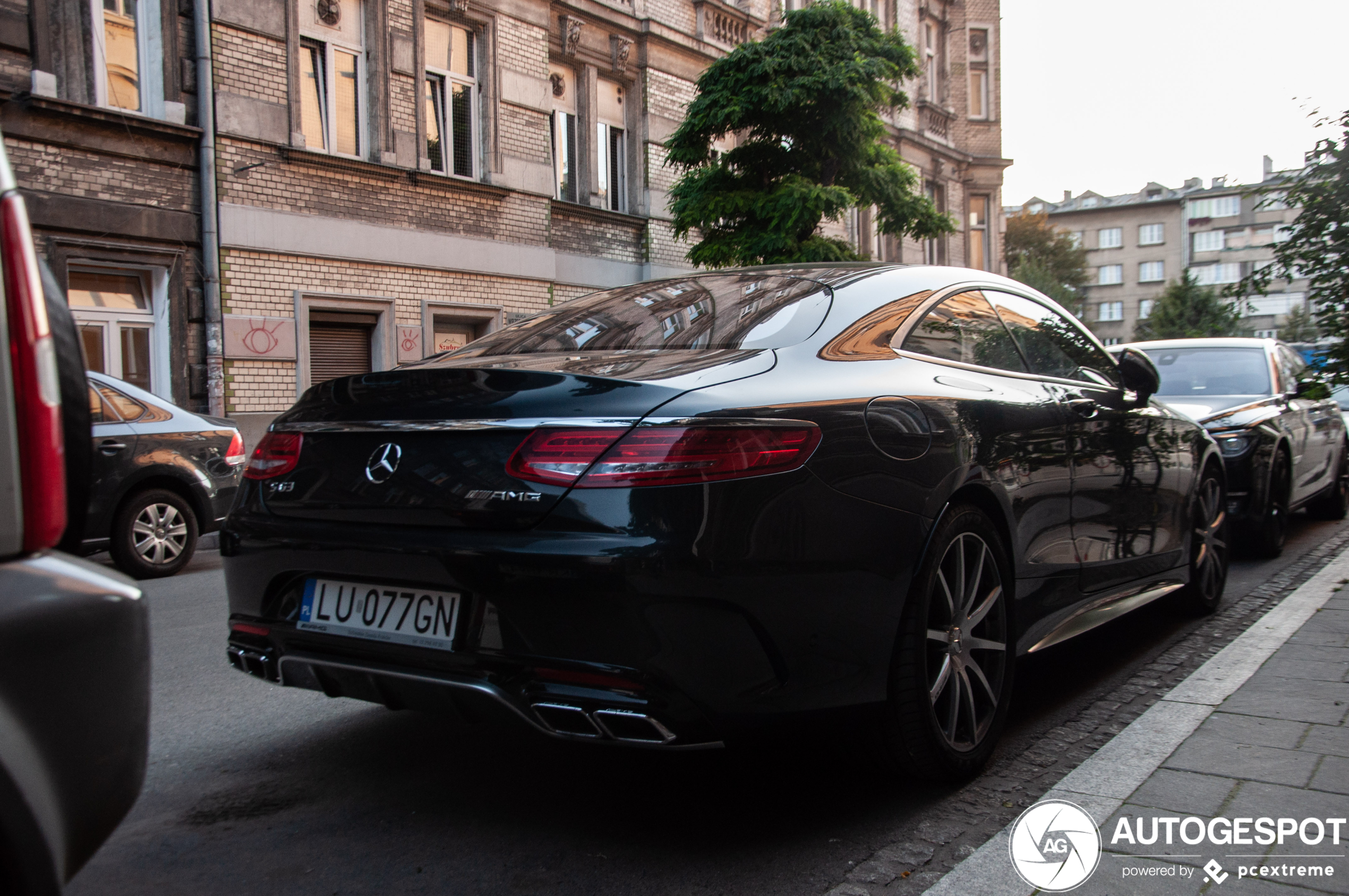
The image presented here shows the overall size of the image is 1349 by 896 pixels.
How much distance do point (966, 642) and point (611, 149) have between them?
17.4 meters

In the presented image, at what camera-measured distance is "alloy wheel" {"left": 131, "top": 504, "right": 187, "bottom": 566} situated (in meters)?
8.09

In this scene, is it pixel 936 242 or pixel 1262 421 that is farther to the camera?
pixel 936 242

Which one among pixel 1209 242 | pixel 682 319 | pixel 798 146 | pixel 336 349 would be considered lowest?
pixel 682 319

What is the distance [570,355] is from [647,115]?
17465mm

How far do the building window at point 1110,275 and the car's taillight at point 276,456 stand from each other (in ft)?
339

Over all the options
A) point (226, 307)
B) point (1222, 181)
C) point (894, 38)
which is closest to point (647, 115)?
point (894, 38)

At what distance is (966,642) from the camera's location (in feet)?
11.0

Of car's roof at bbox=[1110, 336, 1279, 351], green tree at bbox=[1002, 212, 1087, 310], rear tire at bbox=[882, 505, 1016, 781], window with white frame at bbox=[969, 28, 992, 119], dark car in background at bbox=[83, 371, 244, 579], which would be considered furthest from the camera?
green tree at bbox=[1002, 212, 1087, 310]

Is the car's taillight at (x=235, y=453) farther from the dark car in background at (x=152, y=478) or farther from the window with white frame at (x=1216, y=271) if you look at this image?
the window with white frame at (x=1216, y=271)

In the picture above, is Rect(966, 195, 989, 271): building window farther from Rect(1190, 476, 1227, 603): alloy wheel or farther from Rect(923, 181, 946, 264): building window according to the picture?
Rect(1190, 476, 1227, 603): alloy wheel

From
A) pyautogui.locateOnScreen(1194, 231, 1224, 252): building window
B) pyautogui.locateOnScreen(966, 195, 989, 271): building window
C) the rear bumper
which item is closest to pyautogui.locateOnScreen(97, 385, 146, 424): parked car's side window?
the rear bumper

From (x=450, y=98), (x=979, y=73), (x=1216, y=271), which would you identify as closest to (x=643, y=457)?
(x=450, y=98)

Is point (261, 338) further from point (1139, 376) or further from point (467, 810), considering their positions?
point (467, 810)

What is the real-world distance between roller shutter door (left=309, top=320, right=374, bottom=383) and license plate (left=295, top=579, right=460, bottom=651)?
1226 cm
